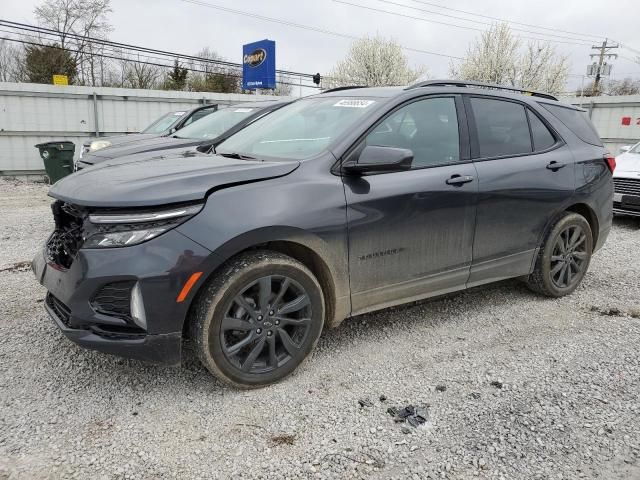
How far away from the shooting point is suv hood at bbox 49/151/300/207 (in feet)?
8.38

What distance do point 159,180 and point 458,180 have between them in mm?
2000

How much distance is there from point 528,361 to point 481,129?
1.71 metres

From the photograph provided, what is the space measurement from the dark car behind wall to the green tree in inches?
1038

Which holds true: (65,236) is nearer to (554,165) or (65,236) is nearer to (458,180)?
(458,180)

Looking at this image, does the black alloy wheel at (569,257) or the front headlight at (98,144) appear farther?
the front headlight at (98,144)

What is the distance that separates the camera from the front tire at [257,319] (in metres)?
2.67

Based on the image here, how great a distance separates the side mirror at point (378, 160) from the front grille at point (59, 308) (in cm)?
176

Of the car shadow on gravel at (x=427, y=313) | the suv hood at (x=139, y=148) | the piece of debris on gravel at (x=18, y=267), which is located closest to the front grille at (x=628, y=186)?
the car shadow on gravel at (x=427, y=313)

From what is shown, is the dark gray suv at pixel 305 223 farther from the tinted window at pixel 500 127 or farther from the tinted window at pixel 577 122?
the tinted window at pixel 577 122

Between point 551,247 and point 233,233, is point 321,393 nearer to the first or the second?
point 233,233

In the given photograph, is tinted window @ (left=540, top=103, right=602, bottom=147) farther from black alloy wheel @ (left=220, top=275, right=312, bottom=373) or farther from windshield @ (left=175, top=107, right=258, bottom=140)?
windshield @ (left=175, top=107, right=258, bottom=140)

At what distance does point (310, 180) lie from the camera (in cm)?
294

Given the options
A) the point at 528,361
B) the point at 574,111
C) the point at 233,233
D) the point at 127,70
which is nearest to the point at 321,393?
the point at 233,233

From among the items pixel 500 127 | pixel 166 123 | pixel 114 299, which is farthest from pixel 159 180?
pixel 166 123
